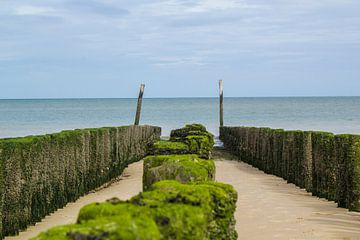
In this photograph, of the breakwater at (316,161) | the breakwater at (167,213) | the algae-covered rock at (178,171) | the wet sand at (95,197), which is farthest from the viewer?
the breakwater at (316,161)

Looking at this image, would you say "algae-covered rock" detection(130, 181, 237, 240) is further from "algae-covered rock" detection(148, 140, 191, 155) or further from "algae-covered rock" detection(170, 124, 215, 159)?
"algae-covered rock" detection(170, 124, 215, 159)

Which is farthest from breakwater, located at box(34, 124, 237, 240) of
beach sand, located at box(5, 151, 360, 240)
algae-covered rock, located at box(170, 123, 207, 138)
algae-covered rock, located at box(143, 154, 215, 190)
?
algae-covered rock, located at box(170, 123, 207, 138)

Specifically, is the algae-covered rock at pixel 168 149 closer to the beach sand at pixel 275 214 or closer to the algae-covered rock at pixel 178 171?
the beach sand at pixel 275 214

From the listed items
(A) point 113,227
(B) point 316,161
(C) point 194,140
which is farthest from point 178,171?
(C) point 194,140

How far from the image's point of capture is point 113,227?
3293 mm

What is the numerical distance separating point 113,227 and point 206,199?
1712mm

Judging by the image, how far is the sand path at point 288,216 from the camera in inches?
361

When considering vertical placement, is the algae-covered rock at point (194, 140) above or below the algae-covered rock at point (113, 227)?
below

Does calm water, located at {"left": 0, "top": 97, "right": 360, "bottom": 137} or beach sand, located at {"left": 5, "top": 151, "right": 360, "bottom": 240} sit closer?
beach sand, located at {"left": 5, "top": 151, "right": 360, "bottom": 240}

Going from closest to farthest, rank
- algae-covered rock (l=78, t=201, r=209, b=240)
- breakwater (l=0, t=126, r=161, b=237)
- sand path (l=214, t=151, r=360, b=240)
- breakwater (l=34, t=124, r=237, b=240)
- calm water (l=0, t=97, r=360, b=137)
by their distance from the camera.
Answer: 1. breakwater (l=34, t=124, r=237, b=240)
2. algae-covered rock (l=78, t=201, r=209, b=240)
3. sand path (l=214, t=151, r=360, b=240)
4. breakwater (l=0, t=126, r=161, b=237)
5. calm water (l=0, t=97, r=360, b=137)

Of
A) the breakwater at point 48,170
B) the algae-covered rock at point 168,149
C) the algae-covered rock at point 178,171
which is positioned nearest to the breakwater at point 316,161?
the algae-covered rock at point 168,149

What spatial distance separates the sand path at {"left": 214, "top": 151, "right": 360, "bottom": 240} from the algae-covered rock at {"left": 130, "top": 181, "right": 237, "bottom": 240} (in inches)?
122

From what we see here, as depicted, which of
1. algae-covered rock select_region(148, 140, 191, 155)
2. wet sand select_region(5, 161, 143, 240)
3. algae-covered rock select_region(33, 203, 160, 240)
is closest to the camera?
algae-covered rock select_region(33, 203, 160, 240)

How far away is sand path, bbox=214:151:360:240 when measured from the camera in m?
9.18
